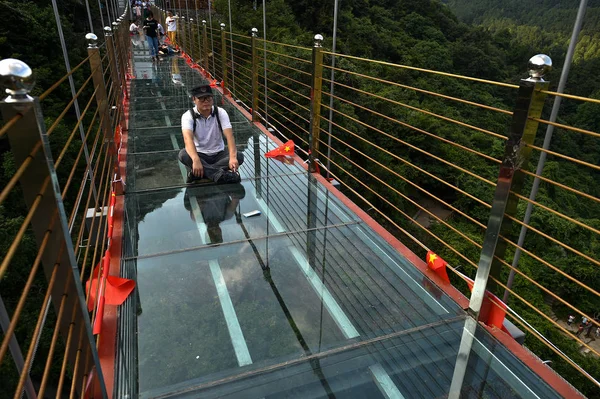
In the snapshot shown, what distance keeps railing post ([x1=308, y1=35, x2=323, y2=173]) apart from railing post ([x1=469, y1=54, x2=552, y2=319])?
6.16ft

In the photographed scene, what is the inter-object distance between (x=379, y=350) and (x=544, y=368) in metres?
0.66

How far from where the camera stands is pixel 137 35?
66.4 feet

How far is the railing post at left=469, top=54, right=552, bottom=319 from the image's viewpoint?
167 cm

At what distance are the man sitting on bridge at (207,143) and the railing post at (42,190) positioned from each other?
7.12 feet

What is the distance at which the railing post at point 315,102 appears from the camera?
11.1 feet

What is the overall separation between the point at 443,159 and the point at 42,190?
305cm

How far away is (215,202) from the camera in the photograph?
3.28 meters

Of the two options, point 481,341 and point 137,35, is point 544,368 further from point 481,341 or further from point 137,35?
point 137,35

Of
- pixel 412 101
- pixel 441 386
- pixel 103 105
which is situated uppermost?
pixel 103 105

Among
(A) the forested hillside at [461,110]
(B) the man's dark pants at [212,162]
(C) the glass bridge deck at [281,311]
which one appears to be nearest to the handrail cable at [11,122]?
(C) the glass bridge deck at [281,311]

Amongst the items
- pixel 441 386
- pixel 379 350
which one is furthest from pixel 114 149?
pixel 441 386

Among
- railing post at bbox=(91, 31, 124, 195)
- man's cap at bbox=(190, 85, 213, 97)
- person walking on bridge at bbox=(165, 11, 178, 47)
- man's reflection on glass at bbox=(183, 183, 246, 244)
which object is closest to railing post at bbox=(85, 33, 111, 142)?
railing post at bbox=(91, 31, 124, 195)

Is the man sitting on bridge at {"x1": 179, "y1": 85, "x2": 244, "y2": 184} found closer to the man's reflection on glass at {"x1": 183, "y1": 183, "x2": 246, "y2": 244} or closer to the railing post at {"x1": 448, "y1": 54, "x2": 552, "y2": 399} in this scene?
the man's reflection on glass at {"x1": 183, "y1": 183, "x2": 246, "y2": 244}

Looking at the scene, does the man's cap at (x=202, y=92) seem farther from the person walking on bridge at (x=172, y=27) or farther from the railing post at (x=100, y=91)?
the person walking on bridge at (x=172, y=27)
